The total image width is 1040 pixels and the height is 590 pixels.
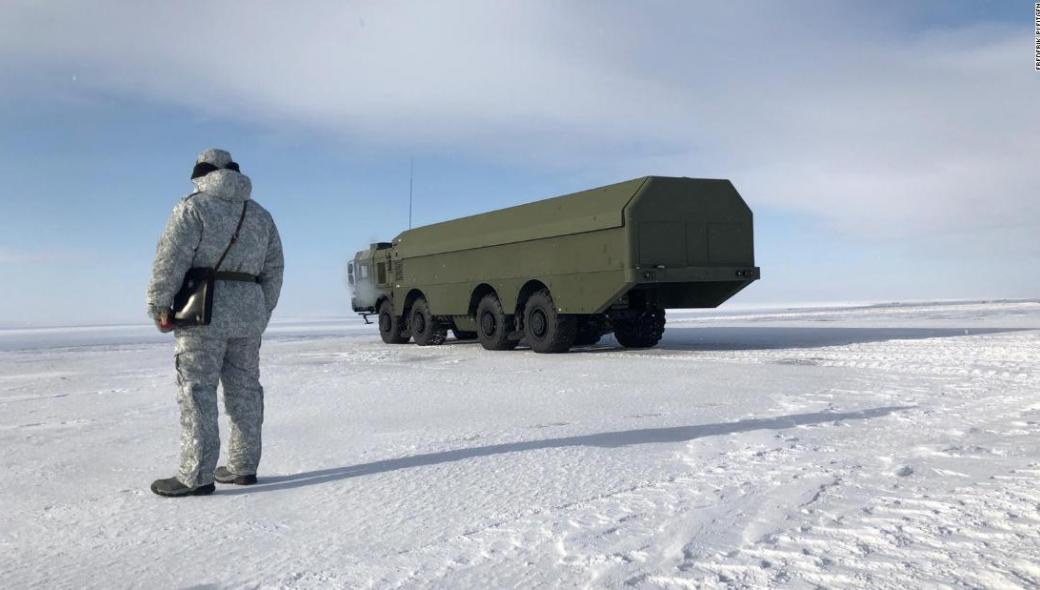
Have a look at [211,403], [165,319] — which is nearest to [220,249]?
[165,319]

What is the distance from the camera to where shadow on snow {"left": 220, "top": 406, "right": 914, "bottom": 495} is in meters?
4.51

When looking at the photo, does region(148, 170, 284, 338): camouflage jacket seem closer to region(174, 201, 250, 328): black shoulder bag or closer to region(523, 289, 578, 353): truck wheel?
region(174, 201, 250, 328): black shoulder bag

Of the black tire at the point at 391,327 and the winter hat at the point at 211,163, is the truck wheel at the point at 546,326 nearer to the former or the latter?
the black tire at the point at 391,327

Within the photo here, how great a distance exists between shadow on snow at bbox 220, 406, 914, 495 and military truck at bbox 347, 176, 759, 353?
19.7 feet

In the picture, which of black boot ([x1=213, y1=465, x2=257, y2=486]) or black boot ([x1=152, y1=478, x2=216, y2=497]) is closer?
black boot ([x1=152, y1=478, x2=216, y2=497])

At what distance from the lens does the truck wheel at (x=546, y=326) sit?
44.4ft

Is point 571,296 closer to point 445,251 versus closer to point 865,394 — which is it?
point 445,251

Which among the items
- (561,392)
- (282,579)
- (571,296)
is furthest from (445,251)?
(282,579)

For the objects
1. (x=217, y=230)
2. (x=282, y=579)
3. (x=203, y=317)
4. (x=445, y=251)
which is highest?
(x=445, y=251)

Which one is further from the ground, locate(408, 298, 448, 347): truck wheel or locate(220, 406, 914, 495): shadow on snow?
locate(408, 298, 448, 347): truck wheel

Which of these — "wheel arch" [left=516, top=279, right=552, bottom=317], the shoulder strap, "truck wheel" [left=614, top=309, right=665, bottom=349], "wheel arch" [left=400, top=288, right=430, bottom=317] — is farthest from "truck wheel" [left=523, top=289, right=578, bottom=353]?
the shoulder strap

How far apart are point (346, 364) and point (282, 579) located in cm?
980

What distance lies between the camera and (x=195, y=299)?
162 inches

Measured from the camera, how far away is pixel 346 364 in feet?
→ 41.0
